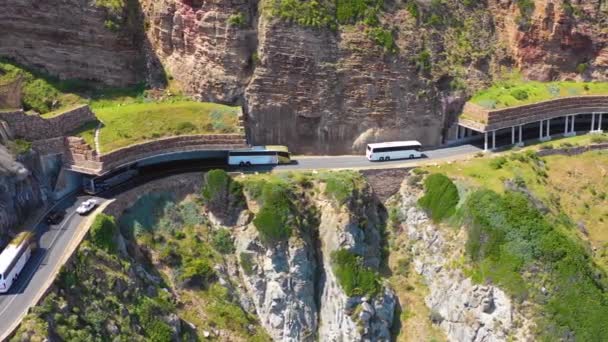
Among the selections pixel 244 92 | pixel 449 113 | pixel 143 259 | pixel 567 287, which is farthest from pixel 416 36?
pixel 143 259

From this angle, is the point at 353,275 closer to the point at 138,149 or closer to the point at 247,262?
the point at 247,262

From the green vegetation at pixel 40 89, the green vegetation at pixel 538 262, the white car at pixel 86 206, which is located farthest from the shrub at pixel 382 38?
the white car at pixel 86 206

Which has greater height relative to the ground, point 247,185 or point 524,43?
point 524,43

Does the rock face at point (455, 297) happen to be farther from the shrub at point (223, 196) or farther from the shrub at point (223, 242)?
the shrub at point (223, 242)

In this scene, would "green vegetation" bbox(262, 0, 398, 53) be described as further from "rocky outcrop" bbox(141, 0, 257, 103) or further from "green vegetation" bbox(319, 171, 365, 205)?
"green vegetation" bbox(319, 171, 365, 205)

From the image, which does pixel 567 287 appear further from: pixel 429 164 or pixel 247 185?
pixel 247 185

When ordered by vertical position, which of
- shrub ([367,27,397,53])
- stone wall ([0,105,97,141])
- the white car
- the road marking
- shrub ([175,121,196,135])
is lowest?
the road marking

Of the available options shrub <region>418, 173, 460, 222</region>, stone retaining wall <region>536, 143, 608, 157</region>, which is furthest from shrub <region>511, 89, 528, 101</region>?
shrub <region>418, 173, 460, 222</region>
